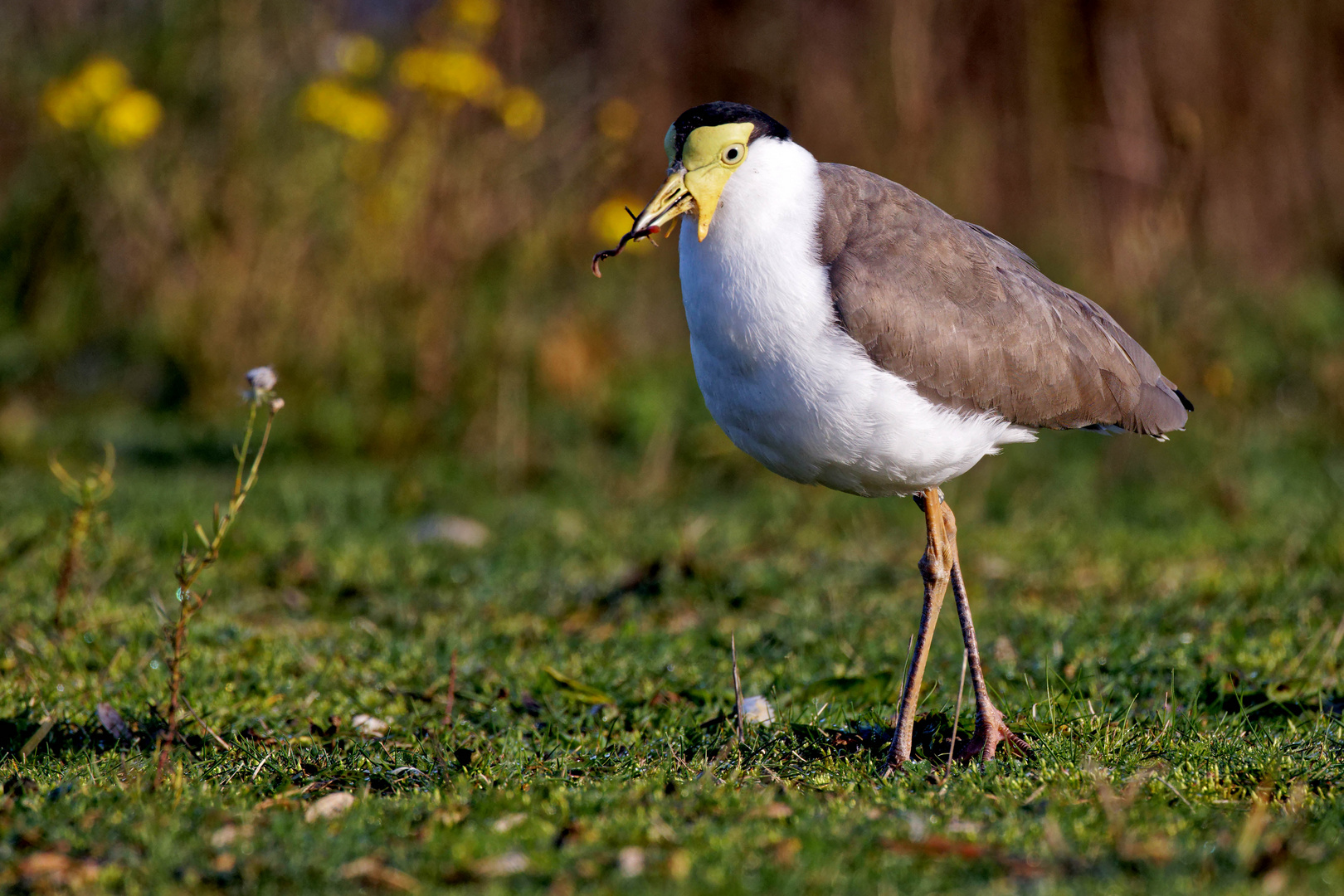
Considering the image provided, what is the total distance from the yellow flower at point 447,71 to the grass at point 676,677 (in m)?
2.06

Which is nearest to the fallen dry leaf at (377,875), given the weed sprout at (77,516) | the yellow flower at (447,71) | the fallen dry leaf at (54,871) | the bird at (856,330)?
the fallen dry leaf at (54,871)

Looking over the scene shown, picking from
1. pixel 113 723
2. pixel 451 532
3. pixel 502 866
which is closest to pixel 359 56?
pixel 451 532

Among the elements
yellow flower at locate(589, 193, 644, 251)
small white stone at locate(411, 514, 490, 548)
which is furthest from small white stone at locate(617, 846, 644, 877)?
yellow flower at locate(589, 193, 644, 251)

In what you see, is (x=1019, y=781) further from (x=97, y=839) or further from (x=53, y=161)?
(x=53, y=161)

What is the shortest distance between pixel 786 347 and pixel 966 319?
2.09 feet

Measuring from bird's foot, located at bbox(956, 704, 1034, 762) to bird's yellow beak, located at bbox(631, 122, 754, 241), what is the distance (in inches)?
62.3

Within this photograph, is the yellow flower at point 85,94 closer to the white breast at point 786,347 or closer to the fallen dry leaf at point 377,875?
the white breast at point 786,347

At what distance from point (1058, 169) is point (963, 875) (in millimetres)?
8812

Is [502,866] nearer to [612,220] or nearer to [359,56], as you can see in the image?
[612,220]

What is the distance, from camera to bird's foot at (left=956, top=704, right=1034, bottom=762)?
3947 millimetres

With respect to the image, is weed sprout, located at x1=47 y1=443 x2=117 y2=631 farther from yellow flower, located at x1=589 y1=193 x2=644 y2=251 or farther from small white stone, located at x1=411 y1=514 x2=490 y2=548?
yellow flower, located at x1=589 y1=193 x2=644 y2=251

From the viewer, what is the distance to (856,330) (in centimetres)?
374

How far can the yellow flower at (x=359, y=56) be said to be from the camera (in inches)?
315

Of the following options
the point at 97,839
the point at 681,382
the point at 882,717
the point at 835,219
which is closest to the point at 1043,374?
the point at 835,219
